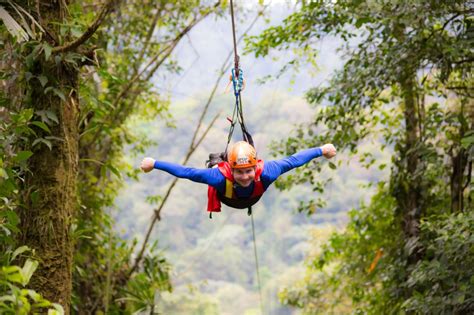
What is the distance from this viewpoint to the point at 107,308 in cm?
588

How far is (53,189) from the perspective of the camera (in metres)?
3.41

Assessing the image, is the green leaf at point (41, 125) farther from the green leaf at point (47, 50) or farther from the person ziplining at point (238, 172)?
the person ziplining at point (238, 172)

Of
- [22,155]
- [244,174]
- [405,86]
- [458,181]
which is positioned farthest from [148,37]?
[22,155]

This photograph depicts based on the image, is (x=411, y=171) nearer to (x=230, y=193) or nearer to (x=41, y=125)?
(x=230, y=193)

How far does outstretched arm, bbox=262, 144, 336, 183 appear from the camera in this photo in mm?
3500

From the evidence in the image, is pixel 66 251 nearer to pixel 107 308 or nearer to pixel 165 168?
pixel 165 168

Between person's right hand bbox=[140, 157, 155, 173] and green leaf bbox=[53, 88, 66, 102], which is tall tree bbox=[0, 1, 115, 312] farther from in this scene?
person's right hand bbox=[140, 157, 155, 173]

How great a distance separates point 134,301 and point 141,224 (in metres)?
37.0

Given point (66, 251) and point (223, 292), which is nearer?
point (66, 251)

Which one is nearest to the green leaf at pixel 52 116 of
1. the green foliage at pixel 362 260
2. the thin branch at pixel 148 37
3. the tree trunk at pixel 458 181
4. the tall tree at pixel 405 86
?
the tall tree at pixel 405 86

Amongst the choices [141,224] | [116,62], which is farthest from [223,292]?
[116,62]

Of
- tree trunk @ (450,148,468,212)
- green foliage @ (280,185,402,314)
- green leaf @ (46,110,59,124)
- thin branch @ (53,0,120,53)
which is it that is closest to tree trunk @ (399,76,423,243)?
green foliage @ (280,185,402,314)

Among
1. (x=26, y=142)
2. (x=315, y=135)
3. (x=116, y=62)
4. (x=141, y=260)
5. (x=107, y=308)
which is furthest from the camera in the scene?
(x=116, y=62)

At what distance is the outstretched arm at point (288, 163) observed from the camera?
3.50m
